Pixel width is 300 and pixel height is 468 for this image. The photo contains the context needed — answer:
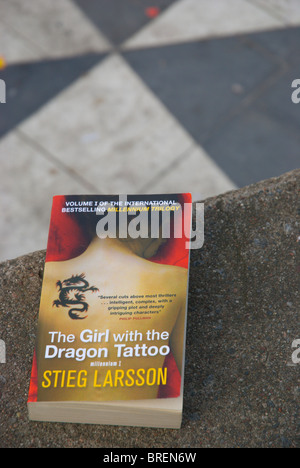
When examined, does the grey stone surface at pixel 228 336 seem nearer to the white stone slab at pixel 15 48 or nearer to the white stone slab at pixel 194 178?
the white stone slab at pixel 194 178

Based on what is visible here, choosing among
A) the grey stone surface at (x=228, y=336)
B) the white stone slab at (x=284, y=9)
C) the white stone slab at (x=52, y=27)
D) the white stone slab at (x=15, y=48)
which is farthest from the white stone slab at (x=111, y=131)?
the grey stone surface at (x=228, y=336)

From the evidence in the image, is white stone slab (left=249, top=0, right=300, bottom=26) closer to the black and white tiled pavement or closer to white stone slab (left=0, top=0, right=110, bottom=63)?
the black and white tiled pavement

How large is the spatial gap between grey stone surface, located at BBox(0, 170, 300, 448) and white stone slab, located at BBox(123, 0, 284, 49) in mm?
2137

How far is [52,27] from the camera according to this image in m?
2.95

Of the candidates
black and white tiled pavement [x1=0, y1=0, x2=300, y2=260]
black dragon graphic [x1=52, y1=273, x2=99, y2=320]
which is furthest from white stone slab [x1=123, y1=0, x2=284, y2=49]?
black dragon graphic [x1=52, y1=273, x2=99, y2=320]

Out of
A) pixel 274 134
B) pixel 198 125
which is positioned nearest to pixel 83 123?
pixel 198 125

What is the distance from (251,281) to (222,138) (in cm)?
173

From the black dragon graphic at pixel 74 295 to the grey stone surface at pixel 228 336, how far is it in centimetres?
9

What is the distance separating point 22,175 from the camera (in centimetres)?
247

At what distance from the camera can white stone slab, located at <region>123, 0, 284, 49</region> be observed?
9.33ft

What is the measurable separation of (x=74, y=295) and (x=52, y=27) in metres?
2.56

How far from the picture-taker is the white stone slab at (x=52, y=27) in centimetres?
286

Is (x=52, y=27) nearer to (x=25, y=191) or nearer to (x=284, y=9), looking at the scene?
(x=25, y=191)

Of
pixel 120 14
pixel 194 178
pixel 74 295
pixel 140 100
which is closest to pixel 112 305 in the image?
pixel 74 295
